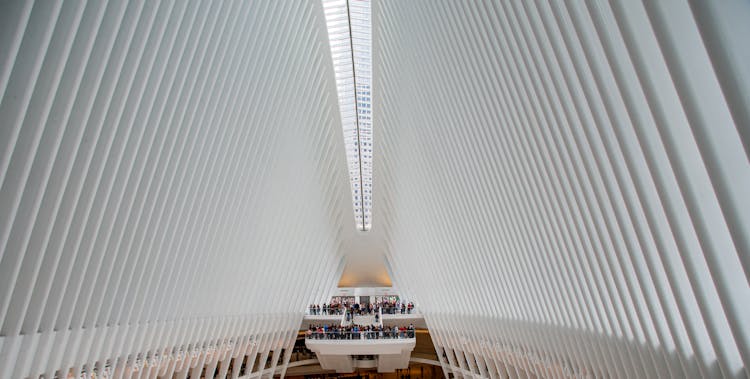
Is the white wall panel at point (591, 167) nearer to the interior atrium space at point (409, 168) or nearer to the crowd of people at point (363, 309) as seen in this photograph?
the interior atrium space at point (409, 168)

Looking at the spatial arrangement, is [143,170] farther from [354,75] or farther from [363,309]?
[363,309]

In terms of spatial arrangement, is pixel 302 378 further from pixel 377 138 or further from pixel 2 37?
pixel 2 37

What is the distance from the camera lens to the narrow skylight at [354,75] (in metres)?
18.3

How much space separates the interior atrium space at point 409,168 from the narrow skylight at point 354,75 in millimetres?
145

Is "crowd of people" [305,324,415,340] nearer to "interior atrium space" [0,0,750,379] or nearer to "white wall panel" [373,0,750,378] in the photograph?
"interior atrium space" [0,0,750,379]

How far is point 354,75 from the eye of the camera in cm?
2159

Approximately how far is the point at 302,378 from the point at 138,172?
24342 mm

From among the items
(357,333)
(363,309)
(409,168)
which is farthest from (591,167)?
(363,309)

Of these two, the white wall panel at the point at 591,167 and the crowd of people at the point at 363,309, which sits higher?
the white wall panel at the point at 591,167

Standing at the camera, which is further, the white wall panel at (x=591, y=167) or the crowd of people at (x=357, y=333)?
the crowd of people at (x=357, y=333)

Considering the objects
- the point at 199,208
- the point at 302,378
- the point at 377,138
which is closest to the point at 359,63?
the point at 377,138

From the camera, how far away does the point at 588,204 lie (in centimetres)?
874

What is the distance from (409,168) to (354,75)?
471 cm

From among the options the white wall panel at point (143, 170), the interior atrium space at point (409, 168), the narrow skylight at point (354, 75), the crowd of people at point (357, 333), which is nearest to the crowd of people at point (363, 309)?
the crowd of people at point (357, 333)
